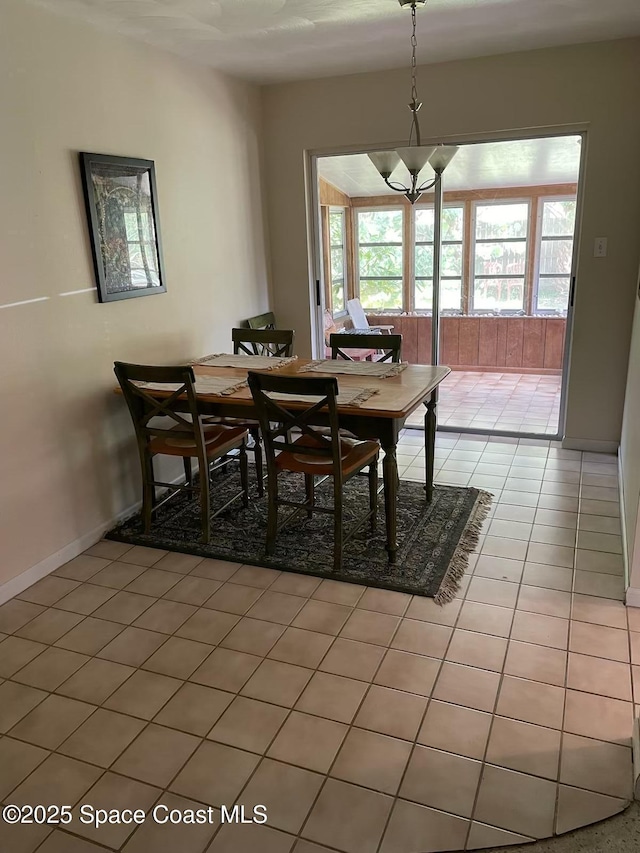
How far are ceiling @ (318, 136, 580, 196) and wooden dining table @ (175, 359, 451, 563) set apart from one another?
6.45 ft

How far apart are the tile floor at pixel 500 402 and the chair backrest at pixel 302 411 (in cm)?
220

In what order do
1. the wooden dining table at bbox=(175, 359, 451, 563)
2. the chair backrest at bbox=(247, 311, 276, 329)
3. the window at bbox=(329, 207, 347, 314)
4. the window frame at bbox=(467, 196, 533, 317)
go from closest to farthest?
the wooden dining table at bbox=(175, 359, 451, 563) < the chair backrest at bbox=(247, 311, 276, 329) < the window at bbox=(329, 207, 347, 314) < the window frame at bbox=(467, 196, 533, 317)

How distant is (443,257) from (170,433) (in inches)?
109

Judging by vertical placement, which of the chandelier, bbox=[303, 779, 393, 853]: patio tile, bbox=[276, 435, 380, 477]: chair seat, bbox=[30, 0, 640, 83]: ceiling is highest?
bbox=[30, 0, 640, 83]: ceiling

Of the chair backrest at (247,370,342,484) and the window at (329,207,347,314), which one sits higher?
the window at (329,207,347,314)

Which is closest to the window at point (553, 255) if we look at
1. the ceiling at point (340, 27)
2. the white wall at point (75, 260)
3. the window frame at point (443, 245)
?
the window frame at point (443, 245)

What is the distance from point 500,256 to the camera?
5660 millimetres

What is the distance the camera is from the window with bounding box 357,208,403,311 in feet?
17.1

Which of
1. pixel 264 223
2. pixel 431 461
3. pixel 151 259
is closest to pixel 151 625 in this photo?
pixel 431 461

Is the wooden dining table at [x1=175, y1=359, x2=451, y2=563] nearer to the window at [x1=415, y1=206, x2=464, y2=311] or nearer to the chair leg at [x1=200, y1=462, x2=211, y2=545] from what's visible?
the chair leg at [x1=200, y1=462, x2=211, y2=545]

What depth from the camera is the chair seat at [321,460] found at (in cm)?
279

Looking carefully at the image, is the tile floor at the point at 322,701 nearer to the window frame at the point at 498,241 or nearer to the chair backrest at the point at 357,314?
the chair backrest at the point at 357,314

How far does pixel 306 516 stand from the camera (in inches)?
130

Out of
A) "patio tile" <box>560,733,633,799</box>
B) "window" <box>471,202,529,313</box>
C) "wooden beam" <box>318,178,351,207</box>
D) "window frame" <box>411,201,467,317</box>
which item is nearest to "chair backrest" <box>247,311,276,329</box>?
"wooden beam" <box>318,178,351,207</box>
